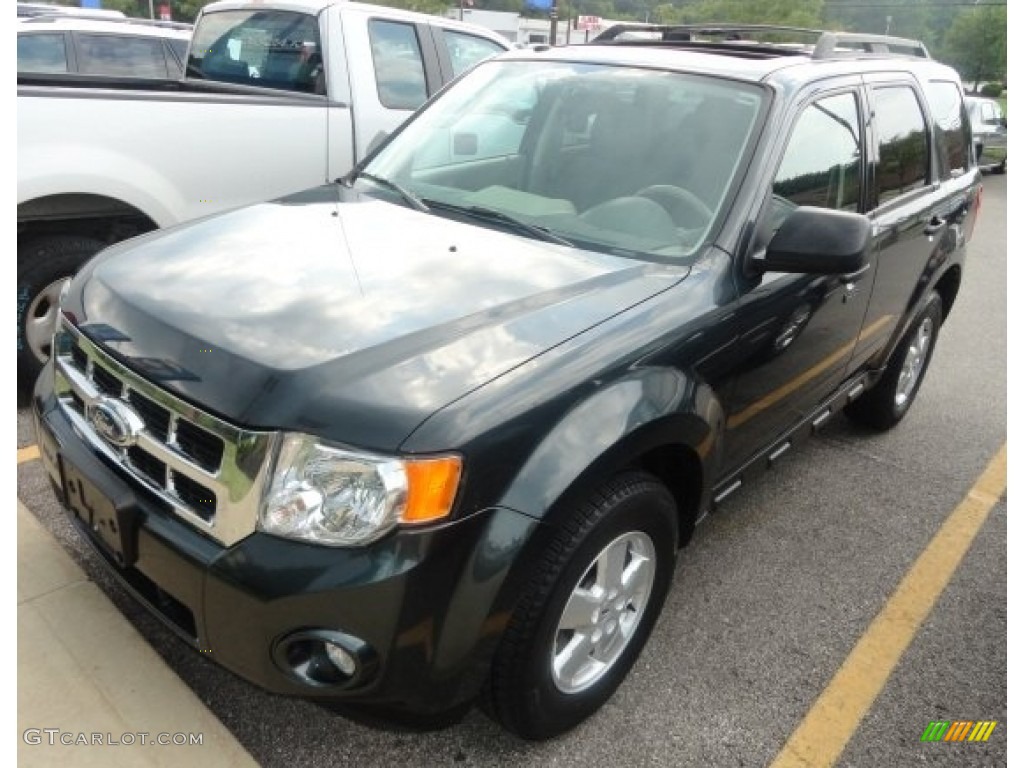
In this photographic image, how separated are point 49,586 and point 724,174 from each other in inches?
100

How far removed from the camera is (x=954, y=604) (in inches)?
126

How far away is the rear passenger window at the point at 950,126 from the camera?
412 centimetres

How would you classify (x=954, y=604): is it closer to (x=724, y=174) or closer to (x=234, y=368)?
(x=724, y=174)

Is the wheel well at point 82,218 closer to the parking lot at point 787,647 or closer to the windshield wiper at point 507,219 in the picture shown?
the parking lot at point 787,647

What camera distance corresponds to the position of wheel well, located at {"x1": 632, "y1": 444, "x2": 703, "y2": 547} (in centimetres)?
242

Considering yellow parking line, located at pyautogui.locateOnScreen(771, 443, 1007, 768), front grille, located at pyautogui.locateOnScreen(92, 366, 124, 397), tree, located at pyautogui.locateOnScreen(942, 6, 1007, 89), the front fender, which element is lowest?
yellow parking line, located at pyautogui.locateOnScreen(771, 443, 1007, 768)

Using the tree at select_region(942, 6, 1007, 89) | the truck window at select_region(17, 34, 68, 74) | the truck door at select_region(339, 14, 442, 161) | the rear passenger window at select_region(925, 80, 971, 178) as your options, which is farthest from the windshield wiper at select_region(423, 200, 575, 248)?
the tree at select_region(942, 6, 1007, 89)

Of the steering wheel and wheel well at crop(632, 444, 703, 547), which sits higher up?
the steering wheel

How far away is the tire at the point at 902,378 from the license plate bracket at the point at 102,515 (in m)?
3.62

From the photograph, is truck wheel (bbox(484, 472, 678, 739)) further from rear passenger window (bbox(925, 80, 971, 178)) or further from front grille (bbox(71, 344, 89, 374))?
rear passenger window (bbox(925, 80, 971, 178))

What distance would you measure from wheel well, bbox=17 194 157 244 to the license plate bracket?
6.50 feet

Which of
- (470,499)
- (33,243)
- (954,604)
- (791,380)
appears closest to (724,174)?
(791,380)

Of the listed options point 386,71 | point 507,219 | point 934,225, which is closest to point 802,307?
point 507,219

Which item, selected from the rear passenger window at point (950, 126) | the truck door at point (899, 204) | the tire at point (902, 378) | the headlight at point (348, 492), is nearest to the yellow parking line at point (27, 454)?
the headlight at point (348, 492)
